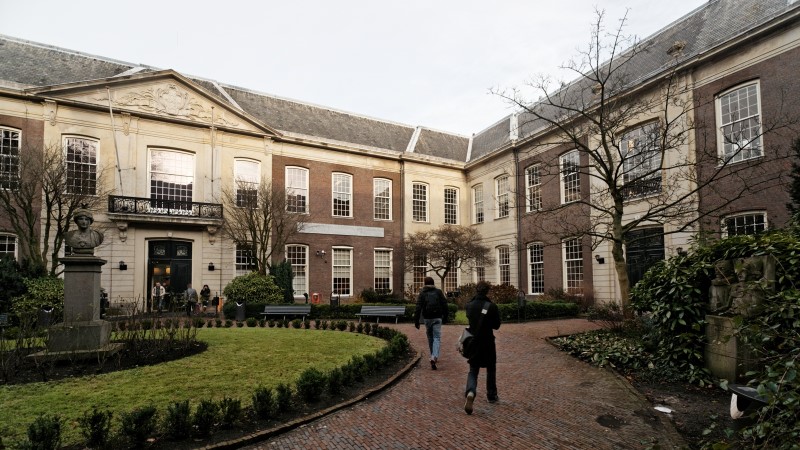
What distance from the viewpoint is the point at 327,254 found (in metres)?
24.6

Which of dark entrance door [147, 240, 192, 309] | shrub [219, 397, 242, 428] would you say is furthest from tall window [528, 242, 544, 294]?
shrub [219, 397, 242, 428]

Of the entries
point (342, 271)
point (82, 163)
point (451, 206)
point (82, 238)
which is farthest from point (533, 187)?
point (82, 163)

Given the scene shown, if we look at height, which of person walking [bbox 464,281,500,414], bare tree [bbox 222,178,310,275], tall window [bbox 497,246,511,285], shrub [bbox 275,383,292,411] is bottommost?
shrub [bbox 275,383,292,411]

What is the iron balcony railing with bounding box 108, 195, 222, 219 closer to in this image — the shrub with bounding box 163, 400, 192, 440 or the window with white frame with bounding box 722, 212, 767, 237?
the shrub with bounding box 163, 400, 192, 440

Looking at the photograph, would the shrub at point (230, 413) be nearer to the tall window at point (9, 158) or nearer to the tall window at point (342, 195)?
the tall window at point (9, 158)

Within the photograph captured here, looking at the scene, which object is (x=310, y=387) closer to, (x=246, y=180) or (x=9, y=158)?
(x=9, y=158)

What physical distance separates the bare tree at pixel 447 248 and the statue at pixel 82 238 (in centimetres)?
1541

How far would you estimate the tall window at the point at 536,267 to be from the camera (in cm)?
2266

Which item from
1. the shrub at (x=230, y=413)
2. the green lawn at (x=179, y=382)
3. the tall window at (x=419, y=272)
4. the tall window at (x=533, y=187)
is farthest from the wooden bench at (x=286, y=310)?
the tall window at (x=533, y=187)

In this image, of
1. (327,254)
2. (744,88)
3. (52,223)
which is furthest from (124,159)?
(744,88)

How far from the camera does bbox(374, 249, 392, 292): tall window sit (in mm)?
26234

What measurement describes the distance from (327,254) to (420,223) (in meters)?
6.49

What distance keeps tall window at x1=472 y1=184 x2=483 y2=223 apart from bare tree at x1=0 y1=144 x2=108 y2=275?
66.9 ft

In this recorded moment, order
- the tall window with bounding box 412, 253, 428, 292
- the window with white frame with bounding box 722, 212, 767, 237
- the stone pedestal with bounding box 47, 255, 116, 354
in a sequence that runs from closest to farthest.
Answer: the stone pedestal with bounding box 47, 255, 116, 354
the window with white frame with bounding box 722, 212, 767, 237
the tall window with bounding box 412, 253, 428, 292
